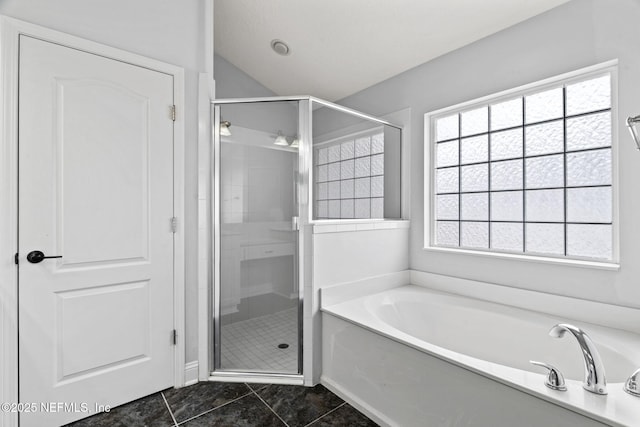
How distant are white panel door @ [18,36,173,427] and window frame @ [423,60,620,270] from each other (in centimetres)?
199

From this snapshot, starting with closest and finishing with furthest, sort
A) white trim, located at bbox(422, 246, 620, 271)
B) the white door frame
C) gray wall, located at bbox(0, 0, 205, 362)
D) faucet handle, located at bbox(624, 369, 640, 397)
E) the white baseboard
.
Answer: faucet handle, located at bbox(624, 369, 640, 397) → the white door frame → gray wall, located at bbox(0, 0, 205, 362) → white trim, located at bbox(422, 246, 620, 271) → the white baseboard

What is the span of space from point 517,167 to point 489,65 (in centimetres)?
76

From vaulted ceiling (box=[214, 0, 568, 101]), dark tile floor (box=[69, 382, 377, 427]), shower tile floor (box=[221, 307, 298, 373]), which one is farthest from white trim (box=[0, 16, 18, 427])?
vaulted ceiling (box=[214, 0, 568, 101])

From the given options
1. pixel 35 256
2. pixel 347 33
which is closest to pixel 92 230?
pixel 35 256

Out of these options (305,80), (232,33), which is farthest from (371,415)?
(232,33)

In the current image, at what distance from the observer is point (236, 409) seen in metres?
1.83

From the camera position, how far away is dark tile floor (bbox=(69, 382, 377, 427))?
1723 mm

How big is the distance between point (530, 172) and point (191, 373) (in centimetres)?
Result: 264

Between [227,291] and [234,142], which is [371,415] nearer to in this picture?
[227,291]

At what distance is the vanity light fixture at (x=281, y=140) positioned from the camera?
2150mm

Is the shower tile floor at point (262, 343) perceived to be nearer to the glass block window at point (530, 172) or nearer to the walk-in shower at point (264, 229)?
the walk-in shower at point (264, 229)

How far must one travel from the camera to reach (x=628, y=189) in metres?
1.71

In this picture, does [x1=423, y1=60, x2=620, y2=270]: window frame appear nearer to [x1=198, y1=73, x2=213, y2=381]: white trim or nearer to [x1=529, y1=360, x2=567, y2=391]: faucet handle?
[x1=529, y1=360, x2=567, y2=391]: faucet handle

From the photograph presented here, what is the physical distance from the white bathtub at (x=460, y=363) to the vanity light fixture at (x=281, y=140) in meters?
1.14
